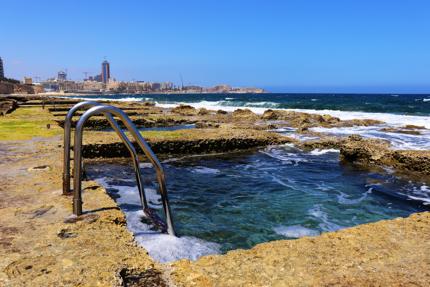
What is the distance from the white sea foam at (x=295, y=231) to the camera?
5316 mm

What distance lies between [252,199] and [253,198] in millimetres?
79

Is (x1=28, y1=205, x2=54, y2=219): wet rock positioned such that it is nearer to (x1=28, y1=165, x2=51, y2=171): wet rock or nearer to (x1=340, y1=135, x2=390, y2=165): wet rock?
(x1=28, y1=165, x2=51, y2=171): wet rock

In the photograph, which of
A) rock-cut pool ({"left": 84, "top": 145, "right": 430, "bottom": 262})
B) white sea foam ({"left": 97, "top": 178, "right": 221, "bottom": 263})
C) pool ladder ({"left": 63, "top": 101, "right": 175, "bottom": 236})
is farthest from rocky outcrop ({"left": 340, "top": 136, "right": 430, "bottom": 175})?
pool ladder ({"left": 63, "top": 101, "right": 175, "bottom": 236})

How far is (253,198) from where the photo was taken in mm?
7297

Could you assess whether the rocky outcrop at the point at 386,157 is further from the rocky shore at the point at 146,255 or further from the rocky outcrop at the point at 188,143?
the rocky shore at the point at 146,255

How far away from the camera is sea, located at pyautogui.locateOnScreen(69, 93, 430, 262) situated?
4918 millimetres

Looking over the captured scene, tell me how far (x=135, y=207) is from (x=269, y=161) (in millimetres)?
6404

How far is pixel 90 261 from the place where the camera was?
111 inches

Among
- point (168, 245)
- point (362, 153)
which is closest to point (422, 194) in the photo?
point (362, 153)

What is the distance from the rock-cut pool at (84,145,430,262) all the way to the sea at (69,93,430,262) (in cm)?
1

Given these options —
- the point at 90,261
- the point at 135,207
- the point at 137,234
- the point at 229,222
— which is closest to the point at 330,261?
the point at 90,261

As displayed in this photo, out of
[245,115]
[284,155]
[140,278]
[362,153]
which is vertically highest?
[245,115]

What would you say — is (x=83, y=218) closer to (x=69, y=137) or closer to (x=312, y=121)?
(x=69, y=137)

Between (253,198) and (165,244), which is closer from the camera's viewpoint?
Result: (165,244)
